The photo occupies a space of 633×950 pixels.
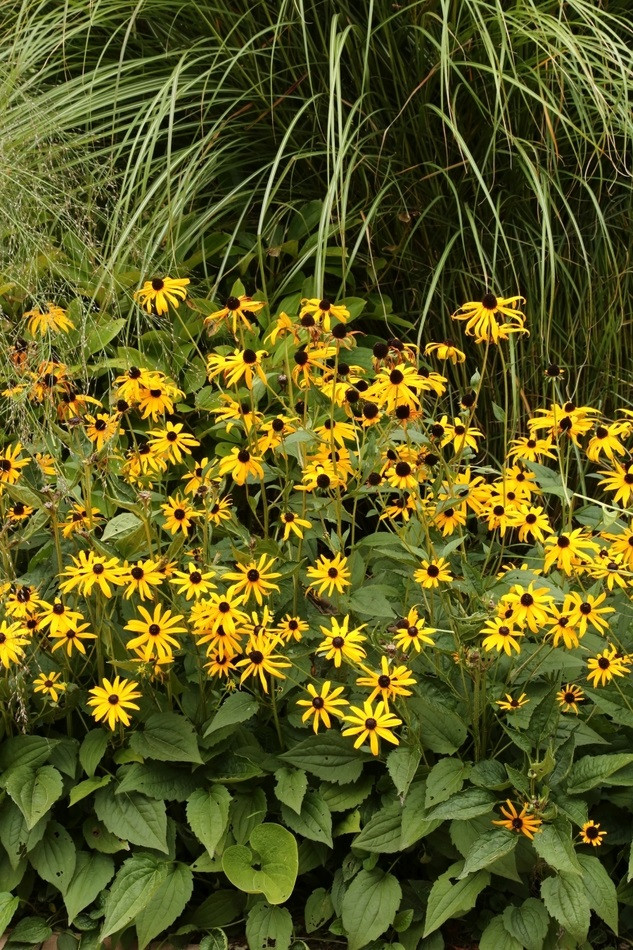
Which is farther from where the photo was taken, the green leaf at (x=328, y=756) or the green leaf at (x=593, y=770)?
the green leaf at (x=328, y=756)

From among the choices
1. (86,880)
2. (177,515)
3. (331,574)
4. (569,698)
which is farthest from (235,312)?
(86,880)

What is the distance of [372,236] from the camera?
335cm

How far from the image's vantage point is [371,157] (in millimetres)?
3305

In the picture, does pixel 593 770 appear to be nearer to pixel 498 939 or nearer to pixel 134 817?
pixel 498 939

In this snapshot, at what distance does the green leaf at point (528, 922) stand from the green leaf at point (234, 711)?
1.84 ft

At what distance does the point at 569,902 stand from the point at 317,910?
1.48 feet

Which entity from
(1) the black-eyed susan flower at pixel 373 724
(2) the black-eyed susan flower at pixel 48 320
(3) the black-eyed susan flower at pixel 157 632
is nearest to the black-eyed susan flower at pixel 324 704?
(1) the black-eyed susan flower at pixel 373 724

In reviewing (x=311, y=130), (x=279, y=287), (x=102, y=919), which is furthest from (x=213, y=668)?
(x=311, y=130)

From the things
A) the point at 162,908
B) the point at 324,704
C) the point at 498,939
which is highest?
the point at 324,704

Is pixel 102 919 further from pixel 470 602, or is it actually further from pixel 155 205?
Answer: pixel 155 205

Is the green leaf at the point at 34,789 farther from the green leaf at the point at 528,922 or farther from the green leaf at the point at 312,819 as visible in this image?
the green leaf at the point at 528,922

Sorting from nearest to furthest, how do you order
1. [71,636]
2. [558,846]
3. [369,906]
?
1. [558,846]
2. [369,906]
3. [71,636]

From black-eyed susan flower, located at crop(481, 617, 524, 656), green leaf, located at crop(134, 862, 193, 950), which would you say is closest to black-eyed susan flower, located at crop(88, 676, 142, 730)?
green leaf, located at crop(134, 862, 193, 950)

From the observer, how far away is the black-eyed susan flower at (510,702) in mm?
2041
